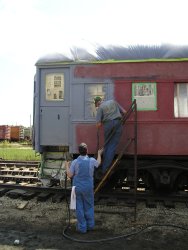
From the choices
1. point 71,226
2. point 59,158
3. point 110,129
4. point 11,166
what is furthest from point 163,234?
point 11,166

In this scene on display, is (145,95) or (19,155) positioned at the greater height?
(145,95)

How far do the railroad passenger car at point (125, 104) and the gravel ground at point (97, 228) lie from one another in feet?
3.25

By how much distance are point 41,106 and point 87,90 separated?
1.23 metres

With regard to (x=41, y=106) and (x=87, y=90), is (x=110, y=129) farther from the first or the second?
(x=41, y=106)

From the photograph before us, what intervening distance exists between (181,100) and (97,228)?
3573mm

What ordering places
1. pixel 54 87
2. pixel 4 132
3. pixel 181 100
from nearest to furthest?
pixel 181 100
pixel 54 87
pixel 4 132

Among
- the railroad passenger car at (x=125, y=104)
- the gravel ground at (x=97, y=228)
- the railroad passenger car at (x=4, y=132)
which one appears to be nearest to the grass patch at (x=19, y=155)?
the railroad passenger car at (x=125, y=104)

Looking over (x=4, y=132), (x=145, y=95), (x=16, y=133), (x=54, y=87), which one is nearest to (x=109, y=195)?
(x=145, y=95)

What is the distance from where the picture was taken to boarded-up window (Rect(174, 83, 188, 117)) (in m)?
7.86

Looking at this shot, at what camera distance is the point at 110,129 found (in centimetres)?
759

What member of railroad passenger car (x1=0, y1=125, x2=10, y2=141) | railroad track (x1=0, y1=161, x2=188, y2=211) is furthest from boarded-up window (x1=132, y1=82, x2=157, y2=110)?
railroad passenger car (x1=0, y1=125, x2=10, y2=141)

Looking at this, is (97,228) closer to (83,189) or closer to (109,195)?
(83,189)

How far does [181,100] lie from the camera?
312 inches

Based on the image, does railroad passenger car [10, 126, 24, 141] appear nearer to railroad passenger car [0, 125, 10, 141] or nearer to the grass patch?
railroad passenger car [0, 125, 10, 141]
